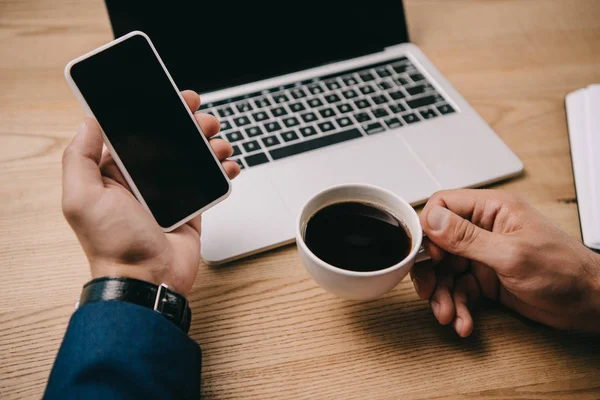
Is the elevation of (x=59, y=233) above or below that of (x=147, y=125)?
below

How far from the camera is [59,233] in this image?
2.09ft

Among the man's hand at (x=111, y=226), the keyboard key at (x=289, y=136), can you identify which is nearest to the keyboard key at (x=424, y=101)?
the keyboard key at (x=289, y=136)

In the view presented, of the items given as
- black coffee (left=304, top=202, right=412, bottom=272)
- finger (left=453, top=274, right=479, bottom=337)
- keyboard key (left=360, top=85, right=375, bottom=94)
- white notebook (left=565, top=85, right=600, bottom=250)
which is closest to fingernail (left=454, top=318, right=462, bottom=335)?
finger (left=453, top=274, right=479, bottom=337)

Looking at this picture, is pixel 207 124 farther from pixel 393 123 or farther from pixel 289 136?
pixel 393 123

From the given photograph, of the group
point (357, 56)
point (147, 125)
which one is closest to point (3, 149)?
point (147, 125)

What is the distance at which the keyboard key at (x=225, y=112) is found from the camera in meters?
0.76

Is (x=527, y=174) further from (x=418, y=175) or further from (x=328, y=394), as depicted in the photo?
(x=328, y=394)

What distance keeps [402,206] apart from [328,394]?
222 mm

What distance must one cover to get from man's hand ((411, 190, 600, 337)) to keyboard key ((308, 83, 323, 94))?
319 mm

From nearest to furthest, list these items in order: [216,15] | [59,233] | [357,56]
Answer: [59,233], [216,15], [357,56]

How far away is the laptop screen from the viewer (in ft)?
2.43

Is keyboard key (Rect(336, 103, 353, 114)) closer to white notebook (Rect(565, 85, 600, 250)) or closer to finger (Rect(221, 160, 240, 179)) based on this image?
finger (Rect(221, 160, 240, 179))

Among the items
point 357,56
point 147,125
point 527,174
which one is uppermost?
point 147,125

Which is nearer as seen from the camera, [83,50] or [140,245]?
[140,245]
